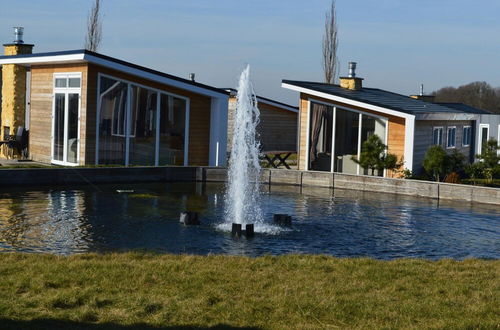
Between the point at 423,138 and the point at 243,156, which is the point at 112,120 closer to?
the point at 243,156

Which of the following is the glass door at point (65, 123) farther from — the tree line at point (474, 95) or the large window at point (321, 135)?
the tree line at point (474, 95)

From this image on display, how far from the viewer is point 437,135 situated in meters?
27.4

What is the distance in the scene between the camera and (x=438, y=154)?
2334cm

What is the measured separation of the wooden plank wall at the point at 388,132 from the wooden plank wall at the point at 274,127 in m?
9.50

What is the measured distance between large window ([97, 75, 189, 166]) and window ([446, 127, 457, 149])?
10053 mm

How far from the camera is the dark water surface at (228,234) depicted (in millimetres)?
12320

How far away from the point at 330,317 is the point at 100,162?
1795 cm

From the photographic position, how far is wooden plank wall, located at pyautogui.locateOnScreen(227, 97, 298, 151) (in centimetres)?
3666

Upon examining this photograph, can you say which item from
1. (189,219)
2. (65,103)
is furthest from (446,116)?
(189,219)

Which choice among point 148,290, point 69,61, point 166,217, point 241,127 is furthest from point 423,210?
point 69,61

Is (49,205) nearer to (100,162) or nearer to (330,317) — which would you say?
(100,162)

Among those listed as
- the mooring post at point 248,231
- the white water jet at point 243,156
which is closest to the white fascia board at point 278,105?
the white water jet at point 243,156

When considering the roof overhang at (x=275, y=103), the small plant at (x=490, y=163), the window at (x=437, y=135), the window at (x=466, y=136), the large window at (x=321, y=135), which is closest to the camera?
the small plant at (x=490, y=163)

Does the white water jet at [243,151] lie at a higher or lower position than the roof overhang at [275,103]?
lower
